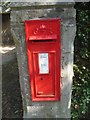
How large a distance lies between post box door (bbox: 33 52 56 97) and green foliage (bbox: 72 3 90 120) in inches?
23.9

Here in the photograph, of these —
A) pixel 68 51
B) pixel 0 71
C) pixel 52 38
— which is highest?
pixel 52 38

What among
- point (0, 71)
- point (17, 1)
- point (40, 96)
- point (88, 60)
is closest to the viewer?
point (17, 1)

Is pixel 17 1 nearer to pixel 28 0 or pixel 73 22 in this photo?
pixel 28 0

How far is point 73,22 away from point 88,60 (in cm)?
90

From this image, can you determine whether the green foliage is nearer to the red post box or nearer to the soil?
the red post box

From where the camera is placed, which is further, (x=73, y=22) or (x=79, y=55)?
(x=79, y=55)

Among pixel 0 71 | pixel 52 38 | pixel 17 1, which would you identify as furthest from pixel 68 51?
pixel 0 71

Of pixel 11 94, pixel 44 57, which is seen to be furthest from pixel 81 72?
pixel 11 94

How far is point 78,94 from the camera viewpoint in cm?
385

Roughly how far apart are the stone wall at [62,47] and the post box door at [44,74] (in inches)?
5.7

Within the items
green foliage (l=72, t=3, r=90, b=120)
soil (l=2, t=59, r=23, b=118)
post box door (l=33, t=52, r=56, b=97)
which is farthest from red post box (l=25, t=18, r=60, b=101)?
soil (l=2, t=59, r=23, b=118)

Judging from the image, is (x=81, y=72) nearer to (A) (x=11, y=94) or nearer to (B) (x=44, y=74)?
(B) (x=44, y=74)

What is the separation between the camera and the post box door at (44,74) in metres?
3.12

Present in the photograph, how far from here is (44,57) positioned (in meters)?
3.11
